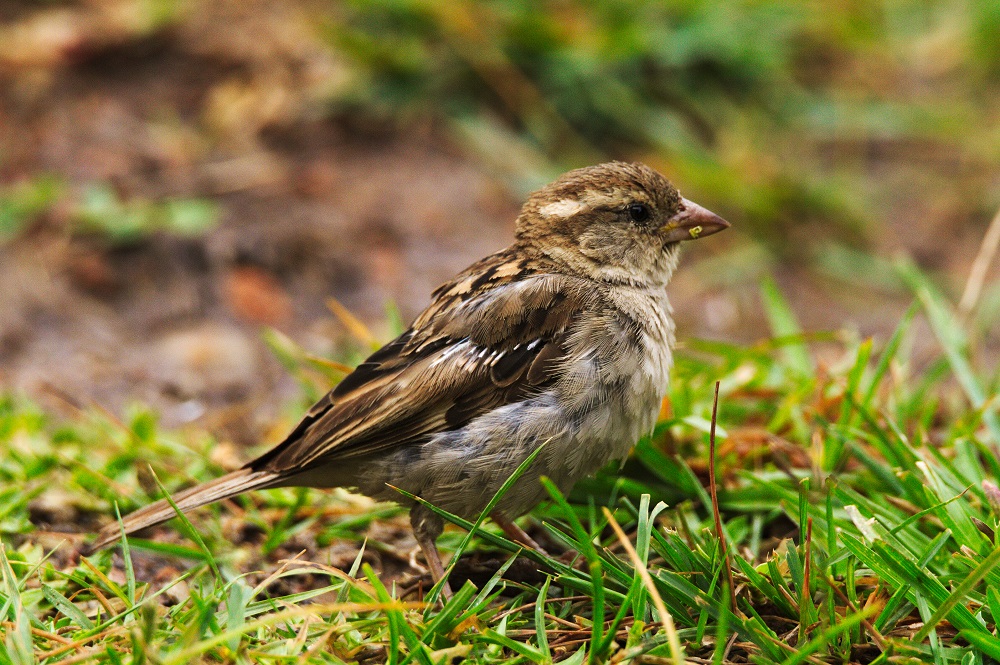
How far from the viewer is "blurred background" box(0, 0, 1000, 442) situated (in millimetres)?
6527

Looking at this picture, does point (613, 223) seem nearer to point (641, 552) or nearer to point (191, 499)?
point (641, 552)

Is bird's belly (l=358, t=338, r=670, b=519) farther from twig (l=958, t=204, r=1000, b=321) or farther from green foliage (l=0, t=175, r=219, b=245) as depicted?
green foliage (l=0, t=175, r=219, b=245)

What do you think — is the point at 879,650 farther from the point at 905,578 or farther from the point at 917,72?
the point at 917,72

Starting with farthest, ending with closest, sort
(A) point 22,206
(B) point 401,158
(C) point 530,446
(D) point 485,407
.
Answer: (B) point 401,158 < (A) point 22,206 < (D) point 485,407 < (C) point 530,446

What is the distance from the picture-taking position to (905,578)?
319 cm

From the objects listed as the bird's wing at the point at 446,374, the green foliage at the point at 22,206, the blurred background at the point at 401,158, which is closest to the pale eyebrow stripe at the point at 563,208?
the bird's wing at the point at 446,374

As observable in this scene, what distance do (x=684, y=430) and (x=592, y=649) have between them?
149cm

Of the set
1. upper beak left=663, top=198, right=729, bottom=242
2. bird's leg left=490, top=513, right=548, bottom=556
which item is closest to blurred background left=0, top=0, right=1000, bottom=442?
upper beak left=663, top=198, right=729, bottom=242

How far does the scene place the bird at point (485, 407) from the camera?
374 cm

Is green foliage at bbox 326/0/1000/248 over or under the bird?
over

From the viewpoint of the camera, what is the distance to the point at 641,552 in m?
3.27

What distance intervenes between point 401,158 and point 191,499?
410 cm

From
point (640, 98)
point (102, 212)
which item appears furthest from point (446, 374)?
point (640, 98)

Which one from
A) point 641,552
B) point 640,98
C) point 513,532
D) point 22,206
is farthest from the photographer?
point 640,98
